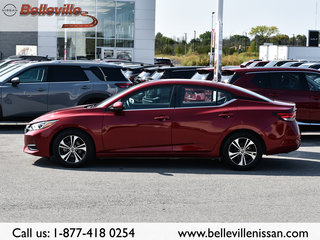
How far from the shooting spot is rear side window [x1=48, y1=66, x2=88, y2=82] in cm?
1430

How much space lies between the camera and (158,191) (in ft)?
25.1

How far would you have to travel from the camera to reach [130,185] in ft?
26.3

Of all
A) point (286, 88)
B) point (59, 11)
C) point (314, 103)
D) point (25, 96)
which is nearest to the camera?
point (314, 103)

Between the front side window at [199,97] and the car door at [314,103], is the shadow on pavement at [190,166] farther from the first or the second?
the car door at [314,103]

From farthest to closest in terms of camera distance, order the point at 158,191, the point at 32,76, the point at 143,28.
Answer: the point at 143,28, the point at 32,76, the point at 158,191

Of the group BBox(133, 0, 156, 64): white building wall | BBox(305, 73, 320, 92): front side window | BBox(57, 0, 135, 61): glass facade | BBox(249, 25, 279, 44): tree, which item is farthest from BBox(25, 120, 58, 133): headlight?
BBox(249, 25, 279, 44): tree

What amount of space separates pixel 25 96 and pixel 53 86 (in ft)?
2.41

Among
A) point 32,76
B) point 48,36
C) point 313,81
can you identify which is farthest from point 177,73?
point 48,36

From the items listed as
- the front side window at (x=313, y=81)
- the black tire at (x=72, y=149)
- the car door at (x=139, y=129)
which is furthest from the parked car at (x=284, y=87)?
the black tire at (x=72, y=149)

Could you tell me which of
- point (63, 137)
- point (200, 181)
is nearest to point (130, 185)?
point (200, 181)

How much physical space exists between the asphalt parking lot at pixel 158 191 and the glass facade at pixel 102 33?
35.9 m

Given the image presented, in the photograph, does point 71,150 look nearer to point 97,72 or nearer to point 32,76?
point 32,76

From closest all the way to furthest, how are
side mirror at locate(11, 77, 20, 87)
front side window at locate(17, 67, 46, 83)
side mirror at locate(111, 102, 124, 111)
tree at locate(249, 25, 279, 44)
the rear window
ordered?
side mirror at locate(111, 102, 124, 111) → side mirror at locate(11, 77, 20, 87) → front side window at locate(17, 67, 46, 83) → the rear window → tree at locate(249, 25, 279, 44)

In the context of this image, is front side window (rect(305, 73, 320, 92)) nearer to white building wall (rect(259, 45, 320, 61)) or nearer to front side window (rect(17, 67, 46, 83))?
front side window (rect(17, 67, 46, 83))
